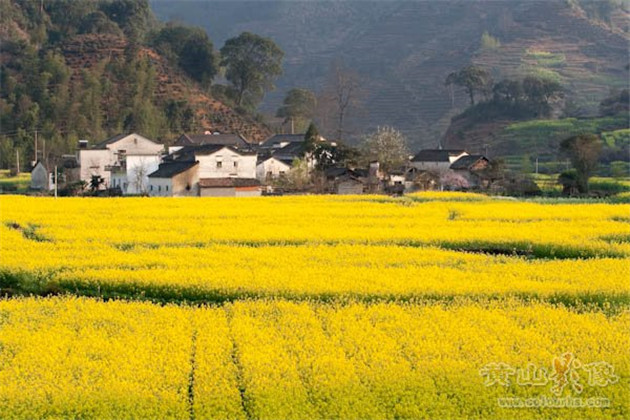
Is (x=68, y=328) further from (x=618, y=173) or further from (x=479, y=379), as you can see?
(x=618, y=173)

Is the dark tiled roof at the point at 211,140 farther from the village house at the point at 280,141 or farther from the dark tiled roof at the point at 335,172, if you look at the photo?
the dark tiled roof at the point at 335,172

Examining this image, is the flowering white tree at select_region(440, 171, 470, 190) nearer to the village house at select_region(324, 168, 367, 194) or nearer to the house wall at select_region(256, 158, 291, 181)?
the village house at select_region(324, 168, 367, 194)

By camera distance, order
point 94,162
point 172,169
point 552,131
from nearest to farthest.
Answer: point 172,169
point 94,162
point 552,131

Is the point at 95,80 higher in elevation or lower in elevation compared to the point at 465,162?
higher

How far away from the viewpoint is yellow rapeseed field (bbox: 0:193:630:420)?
10.2 m

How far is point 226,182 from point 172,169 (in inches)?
135

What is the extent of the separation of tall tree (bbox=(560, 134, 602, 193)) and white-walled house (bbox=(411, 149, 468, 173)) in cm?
877

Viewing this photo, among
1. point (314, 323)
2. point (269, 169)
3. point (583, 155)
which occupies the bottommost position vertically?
point (314, 323)

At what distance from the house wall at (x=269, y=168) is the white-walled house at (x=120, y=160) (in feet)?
22.0

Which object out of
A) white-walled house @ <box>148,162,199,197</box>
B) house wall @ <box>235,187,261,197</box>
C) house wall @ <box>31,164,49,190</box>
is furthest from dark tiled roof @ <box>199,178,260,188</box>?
house wall @ <box>31,164,49,190</box>

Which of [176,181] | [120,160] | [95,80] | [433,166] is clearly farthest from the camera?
[95,80]

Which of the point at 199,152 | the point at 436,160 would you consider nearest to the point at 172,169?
the point at 199,152

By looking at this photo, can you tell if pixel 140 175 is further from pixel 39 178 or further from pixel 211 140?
pixel 211 140

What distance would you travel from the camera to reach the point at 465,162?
54938 mm
